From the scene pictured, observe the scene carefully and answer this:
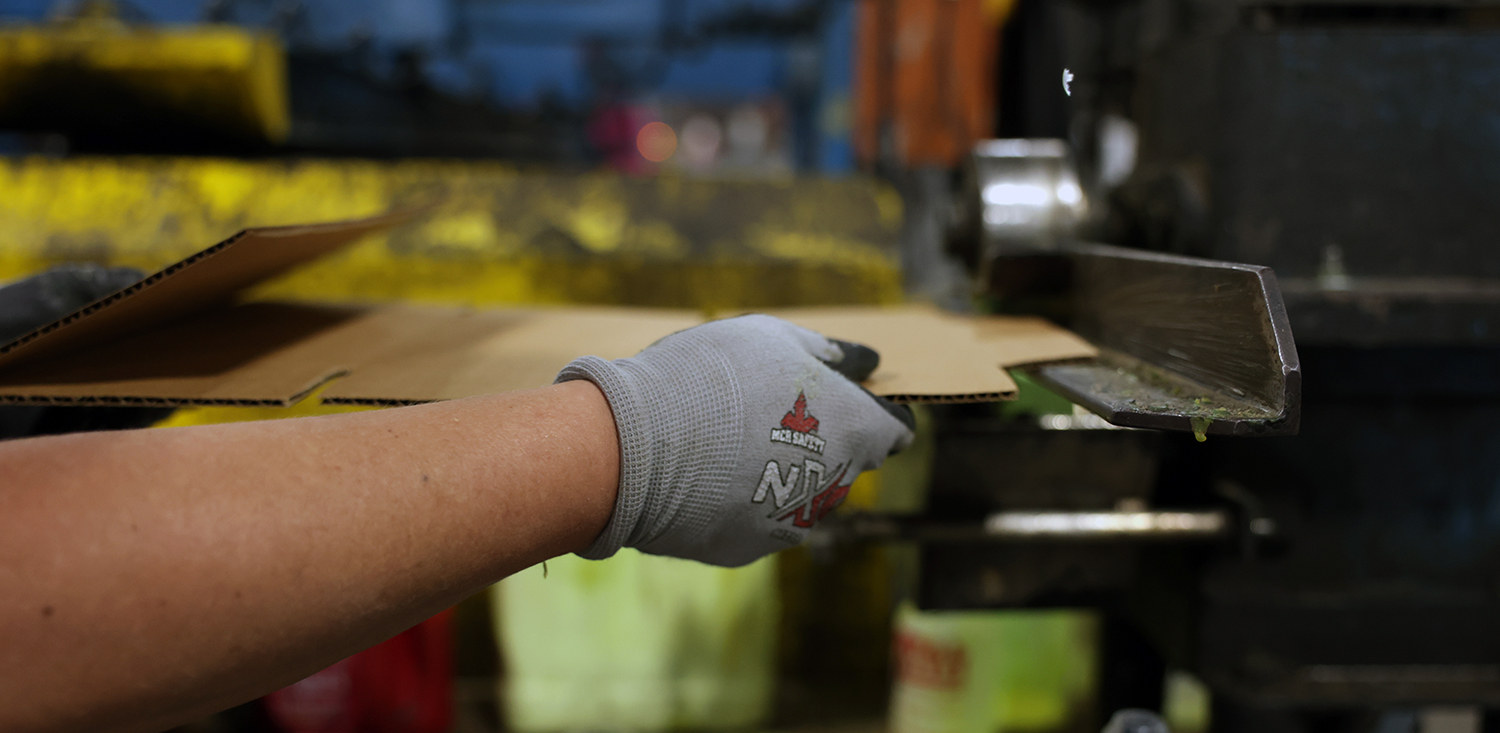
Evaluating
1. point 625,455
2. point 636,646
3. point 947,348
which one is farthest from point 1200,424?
point 636,646

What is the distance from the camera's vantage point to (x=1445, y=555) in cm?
101

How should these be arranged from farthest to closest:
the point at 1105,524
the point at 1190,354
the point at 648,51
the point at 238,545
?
the point at 648,51 < the point at 1105,524 < the point at 1190,354 < the point at 238,545

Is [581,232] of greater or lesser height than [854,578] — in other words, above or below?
above

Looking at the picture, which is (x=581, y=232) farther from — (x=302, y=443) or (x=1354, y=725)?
(x=1354, y=725)

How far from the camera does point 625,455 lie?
60cm

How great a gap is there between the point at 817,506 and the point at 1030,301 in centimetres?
55

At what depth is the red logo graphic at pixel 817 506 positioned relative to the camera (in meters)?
0.69

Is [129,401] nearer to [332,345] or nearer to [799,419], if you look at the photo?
[332,345]

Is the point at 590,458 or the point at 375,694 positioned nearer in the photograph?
the point at 590,458

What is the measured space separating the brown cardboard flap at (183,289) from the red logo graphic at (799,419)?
48cm

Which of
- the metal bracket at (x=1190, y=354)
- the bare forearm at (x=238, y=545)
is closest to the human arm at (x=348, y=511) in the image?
the bare forearm at (x=238, y=545)

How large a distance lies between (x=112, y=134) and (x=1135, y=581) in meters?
2.41

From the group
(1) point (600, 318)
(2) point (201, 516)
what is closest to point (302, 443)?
(2) point (201, 516)

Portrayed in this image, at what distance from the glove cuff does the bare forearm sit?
4cm
